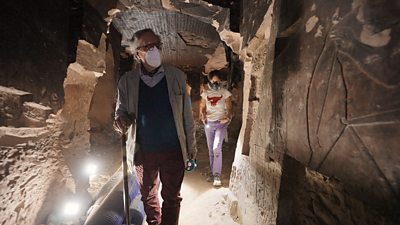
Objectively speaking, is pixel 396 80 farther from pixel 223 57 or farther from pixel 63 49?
pixel 223 57

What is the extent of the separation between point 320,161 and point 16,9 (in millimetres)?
2443

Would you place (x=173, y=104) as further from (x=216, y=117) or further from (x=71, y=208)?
(x=216, y=117)

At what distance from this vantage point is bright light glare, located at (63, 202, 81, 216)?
268cm

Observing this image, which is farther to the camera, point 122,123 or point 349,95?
point 122,123

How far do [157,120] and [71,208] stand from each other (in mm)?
Result: 1684

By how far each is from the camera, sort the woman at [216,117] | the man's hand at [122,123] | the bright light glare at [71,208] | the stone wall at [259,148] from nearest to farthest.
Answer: the stone wall at [259,148], the man's hand at [122,123], the bright light glare at [71,208], the woman at [216,117]

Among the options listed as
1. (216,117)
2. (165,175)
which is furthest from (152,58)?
(216,117)

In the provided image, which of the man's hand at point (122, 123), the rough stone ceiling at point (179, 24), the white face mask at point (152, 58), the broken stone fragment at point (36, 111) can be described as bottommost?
the man's hand at point (122, 123)

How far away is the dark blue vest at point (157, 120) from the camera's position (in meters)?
2.00

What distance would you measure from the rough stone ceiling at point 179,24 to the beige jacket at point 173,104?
2.15 metres

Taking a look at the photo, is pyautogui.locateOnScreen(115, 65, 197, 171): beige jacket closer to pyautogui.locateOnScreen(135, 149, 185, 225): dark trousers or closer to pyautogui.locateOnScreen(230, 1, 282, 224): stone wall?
pyautogui.locateOnScreen(135, 149, 185, 225): dark trousers

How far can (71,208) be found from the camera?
273 centimetres

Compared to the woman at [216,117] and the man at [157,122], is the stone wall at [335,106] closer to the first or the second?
the man at [157,122]

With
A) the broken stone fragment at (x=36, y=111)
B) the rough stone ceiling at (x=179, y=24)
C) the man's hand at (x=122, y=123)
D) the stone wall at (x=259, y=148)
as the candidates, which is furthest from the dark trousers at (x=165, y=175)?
the rough stone ceiling at (x=179, y=24)
